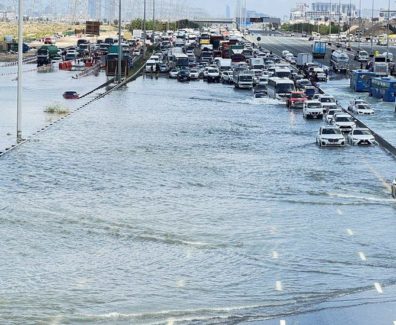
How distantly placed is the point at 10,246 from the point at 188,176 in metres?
14.5

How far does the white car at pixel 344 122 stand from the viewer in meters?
60.0

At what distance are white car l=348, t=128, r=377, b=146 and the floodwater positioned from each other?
1629 mm

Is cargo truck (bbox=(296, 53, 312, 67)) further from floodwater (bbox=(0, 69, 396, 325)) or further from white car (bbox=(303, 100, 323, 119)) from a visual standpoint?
floodwater (bbox=(0, 69, 396, 325))

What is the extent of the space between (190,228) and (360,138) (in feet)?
78.0

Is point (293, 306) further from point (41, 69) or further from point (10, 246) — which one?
point (41, 69)

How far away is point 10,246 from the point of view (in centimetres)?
2953

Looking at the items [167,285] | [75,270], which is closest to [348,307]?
[167,285]

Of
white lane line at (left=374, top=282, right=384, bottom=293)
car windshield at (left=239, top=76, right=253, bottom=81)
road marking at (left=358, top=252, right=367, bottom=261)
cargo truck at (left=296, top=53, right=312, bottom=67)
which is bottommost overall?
white lane line at (left=374, top=282, right=384, bottom=293)

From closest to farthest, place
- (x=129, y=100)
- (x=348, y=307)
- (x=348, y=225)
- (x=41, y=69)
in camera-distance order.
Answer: (x=348, y=307) → (x=348, y=225) → (x=129, y=100) → (x=41, y=69)

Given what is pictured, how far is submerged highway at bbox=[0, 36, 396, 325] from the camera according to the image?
23.8 metres

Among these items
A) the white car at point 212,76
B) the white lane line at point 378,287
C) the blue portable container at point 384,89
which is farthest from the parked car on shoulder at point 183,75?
the white lane line at point 378,287

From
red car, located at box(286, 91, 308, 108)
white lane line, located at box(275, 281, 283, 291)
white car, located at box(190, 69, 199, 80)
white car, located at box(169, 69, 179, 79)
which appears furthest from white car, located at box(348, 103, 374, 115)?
white lane line, located at box(275, 281, 283, 291)

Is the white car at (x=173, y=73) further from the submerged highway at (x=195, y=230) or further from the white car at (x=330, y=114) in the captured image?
the submerged highway at (x=195, y=230)

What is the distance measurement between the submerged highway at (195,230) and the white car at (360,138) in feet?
2.89
